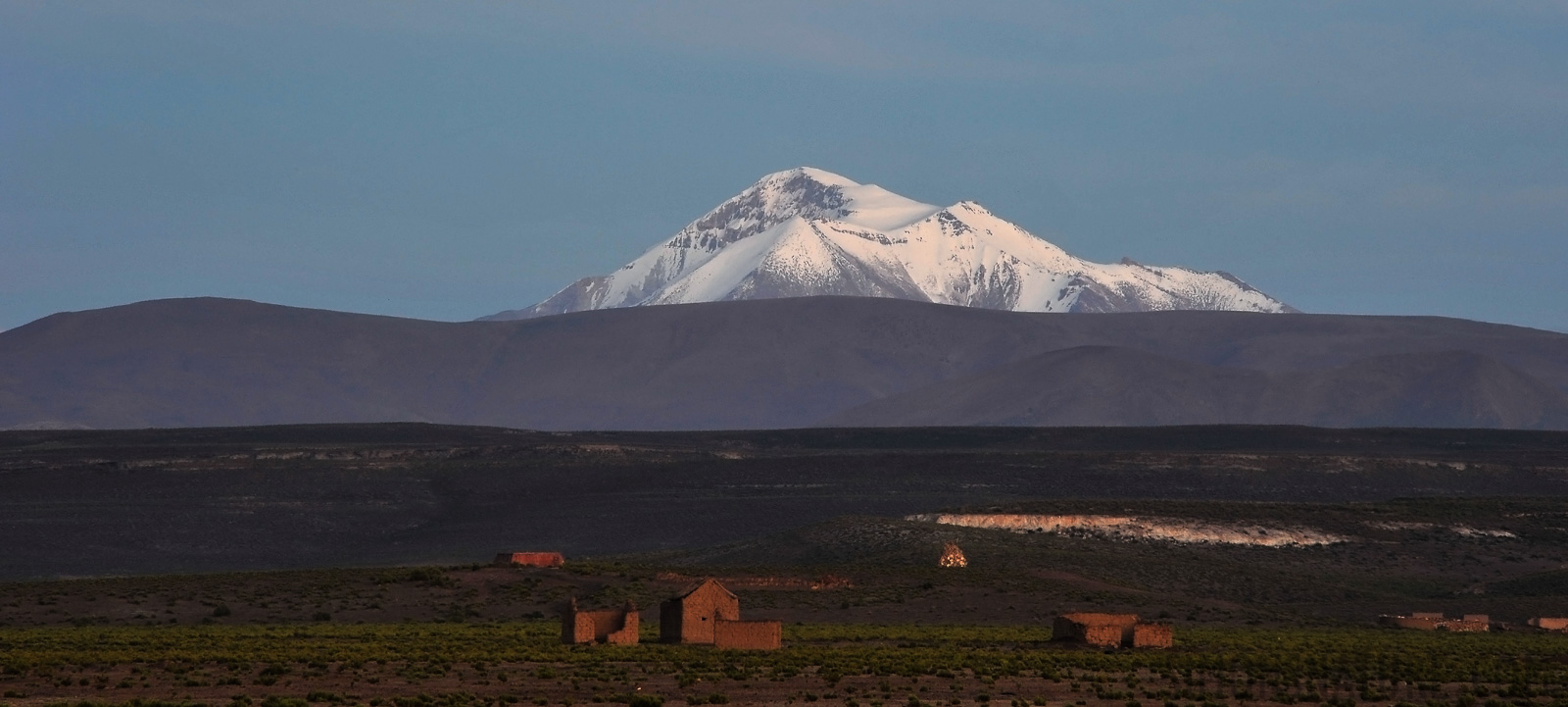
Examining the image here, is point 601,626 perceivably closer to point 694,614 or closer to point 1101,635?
point 694,614

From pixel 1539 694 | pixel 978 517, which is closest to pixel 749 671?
pixel 1539 694

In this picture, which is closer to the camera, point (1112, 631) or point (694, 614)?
point (694, 614)

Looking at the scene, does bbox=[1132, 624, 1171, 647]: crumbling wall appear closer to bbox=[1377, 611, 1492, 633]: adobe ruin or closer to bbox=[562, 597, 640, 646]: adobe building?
bbox=[562, 597, 640, 646]: adobe building

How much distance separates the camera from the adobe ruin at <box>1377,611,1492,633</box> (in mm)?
53312

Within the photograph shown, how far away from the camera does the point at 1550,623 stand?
54.2 m

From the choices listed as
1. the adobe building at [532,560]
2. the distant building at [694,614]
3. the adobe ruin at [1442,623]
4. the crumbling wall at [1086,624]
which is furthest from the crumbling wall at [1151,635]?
the adobe building at [532,560]

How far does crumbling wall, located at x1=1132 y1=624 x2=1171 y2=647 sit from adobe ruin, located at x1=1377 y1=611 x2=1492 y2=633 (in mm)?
11007

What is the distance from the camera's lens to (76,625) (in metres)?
49.2

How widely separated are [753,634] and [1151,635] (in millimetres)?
8128

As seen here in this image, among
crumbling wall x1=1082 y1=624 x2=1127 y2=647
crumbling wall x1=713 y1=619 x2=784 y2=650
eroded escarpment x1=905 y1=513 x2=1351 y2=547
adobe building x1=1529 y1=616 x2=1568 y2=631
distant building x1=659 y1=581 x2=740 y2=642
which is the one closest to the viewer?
crumbling wall x1=713 y1=619 x2=784 y2=650

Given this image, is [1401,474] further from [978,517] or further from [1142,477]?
[978,517]

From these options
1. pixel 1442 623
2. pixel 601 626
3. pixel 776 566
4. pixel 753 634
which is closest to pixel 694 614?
pixel 753 634

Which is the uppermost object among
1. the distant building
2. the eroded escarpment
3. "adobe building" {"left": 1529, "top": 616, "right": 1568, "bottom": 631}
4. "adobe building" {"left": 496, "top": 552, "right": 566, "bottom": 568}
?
the eroded escarpment

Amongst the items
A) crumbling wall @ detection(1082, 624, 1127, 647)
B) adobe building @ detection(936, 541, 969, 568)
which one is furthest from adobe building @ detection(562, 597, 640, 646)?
adobe building @ detection(936, 541, 969, 568)
